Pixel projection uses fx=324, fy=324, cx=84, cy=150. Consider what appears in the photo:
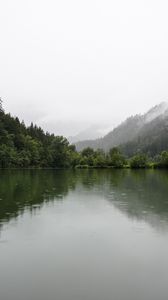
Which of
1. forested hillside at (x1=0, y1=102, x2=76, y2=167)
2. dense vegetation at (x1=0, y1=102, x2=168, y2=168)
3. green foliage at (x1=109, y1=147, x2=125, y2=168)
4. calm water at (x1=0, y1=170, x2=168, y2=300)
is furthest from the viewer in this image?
green foliage at (x1=109, y1=147, x2=125, y2=168)

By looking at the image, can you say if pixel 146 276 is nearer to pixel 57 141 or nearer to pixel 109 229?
pixel 109 229

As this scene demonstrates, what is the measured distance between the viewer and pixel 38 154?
125312 millimetres

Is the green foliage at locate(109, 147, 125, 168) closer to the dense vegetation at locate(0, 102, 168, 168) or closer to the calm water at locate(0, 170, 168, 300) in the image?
the dense vegetation at locate(0, 102, 168, 168)

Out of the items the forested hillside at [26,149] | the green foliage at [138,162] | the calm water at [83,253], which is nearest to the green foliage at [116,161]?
the green foliage at [138,162]

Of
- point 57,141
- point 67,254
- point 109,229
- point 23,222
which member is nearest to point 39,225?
point 23,222

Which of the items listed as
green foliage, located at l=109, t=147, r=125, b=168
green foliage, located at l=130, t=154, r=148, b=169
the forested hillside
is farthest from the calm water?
green foliage, located at l=109, t=147, r=125, b=168

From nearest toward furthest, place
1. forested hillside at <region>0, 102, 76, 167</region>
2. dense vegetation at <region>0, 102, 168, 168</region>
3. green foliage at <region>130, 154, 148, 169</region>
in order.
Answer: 1. forested hillside at <region>0, 102, 76, 167</region>
2. dense vegetation at <region>0, 102, 168, 168</region>
3. green foliage at <region>130, 154, 148, 169</region>

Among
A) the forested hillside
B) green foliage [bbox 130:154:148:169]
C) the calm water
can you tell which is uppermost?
the forested hillside

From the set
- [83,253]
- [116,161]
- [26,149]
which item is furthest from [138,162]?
[83,253]

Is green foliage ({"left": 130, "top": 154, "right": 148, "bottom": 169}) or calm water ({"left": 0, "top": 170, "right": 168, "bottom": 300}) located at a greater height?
green foliage ({"left": 130, "top": 154, "right": 148, "bottom": 169})

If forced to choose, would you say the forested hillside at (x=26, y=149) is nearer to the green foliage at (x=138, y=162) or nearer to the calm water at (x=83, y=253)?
the green foliage at (x=138, y=162)

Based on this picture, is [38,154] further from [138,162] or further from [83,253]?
[83,253]

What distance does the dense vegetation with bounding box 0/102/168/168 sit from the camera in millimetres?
111062

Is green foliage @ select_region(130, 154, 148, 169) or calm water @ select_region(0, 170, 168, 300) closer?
calm water @ select_region(0, 170, 168, 300)
